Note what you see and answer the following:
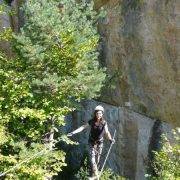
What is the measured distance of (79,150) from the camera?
18438 mm

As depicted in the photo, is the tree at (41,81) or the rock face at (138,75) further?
the rock face at (138,75)

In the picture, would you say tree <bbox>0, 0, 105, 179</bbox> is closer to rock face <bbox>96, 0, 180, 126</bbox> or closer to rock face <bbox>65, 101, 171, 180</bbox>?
rock face <bbox>96, 0, 180, 126</bbox>

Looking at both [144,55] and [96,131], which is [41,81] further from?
[144,55]

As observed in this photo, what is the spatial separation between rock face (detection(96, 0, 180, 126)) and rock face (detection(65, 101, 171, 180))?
1.01 ft

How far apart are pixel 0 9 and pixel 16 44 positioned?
1876 mm

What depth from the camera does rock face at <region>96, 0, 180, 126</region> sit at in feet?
44.3

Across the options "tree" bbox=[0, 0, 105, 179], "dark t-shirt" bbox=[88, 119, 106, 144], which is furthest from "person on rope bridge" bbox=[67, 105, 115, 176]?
"tree" bbox=[0, 0, 105, 179]

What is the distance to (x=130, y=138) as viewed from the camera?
1570 centimetres

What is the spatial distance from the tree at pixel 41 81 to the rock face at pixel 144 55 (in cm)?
153

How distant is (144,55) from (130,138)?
9.76 ft

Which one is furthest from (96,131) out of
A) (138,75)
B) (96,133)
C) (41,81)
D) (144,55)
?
(144,55)

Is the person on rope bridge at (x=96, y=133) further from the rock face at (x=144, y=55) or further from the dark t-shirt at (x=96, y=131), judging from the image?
the rock face at (x=144, y=55)

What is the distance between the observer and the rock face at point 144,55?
44.3 feet

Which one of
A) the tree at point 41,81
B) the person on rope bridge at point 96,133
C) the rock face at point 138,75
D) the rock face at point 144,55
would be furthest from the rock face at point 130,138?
the person on rope bridge at point 96,133
